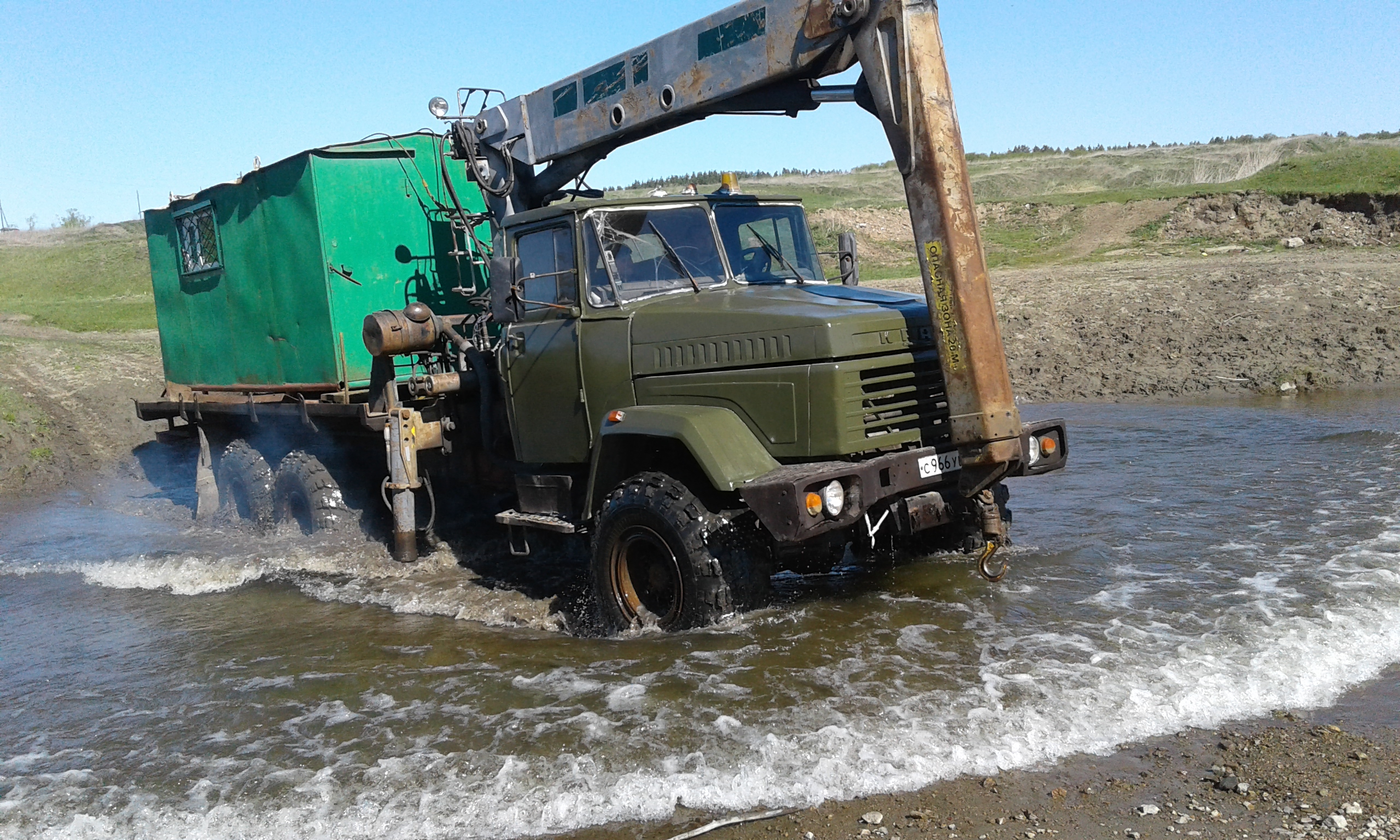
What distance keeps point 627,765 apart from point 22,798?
266 cm

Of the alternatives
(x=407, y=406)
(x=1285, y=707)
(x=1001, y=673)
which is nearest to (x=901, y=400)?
(x=1001, y=673)

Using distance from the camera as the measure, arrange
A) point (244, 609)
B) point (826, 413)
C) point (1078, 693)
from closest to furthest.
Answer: point (1078, 693) → point (826, 413) → point (244, 609)

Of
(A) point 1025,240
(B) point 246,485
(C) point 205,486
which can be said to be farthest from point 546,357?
(A) point 1025,240

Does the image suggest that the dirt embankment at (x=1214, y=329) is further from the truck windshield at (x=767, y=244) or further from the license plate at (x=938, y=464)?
the license plate at (x=938, y=464)

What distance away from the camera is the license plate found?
587 cm

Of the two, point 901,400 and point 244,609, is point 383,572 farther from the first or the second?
point 901,400

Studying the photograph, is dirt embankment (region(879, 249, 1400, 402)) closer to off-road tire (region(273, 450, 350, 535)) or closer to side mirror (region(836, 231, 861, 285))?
side mirror (region(836, 231, 861, 285))

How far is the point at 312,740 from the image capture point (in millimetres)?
5301

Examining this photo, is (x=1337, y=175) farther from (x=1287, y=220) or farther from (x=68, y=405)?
(x=68, y=405)

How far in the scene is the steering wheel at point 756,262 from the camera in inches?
280

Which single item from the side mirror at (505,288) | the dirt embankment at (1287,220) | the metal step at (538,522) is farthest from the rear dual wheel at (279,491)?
the dirt embankment at (1287,220)

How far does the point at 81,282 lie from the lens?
34.8 meters

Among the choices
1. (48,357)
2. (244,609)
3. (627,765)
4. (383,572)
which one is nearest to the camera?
(627,765)

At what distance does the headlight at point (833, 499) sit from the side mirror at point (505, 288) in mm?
2707
